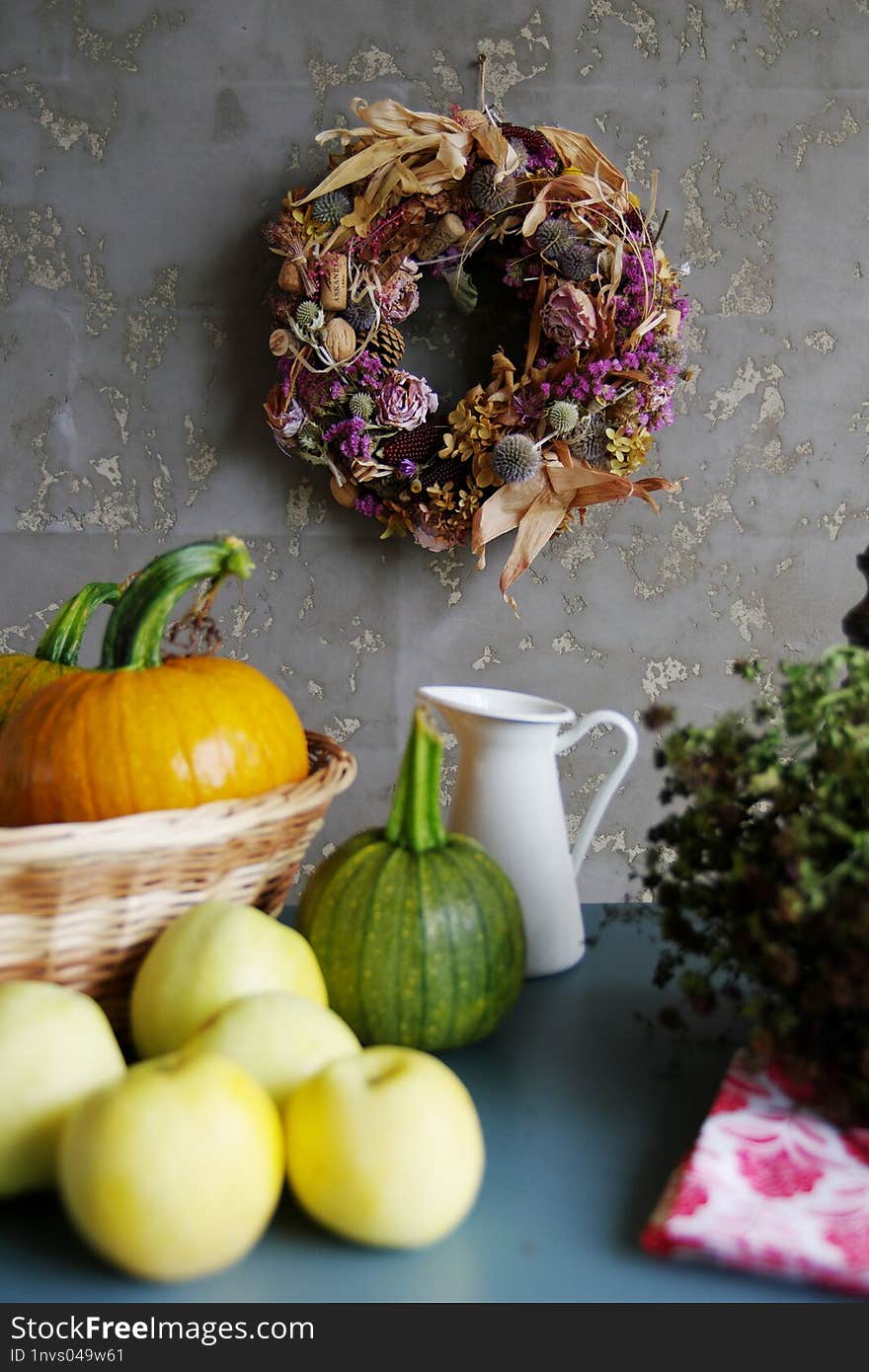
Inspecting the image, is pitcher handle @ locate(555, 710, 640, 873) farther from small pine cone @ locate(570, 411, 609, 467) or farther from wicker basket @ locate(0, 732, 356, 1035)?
small pine cone @ locate(570, 411, 609, 467)

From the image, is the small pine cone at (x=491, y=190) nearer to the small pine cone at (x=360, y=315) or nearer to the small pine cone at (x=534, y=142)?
the small pine cone at (x=534, y=142)

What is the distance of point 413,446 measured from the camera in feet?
6.19

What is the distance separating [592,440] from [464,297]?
1.10 ft

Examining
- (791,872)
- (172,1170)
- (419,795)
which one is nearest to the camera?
(172,1170)

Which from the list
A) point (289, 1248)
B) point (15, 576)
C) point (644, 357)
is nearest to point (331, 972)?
point (289, 1248)

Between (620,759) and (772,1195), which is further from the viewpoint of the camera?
(620,759)

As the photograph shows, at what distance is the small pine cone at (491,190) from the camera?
1819 mm

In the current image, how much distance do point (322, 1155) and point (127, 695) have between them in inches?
13.3

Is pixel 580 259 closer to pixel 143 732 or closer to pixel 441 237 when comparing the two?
pixel 441 237

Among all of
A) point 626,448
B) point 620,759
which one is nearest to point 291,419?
point 626,448

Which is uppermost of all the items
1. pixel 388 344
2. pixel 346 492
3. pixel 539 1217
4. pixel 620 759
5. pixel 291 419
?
pixel 388 344

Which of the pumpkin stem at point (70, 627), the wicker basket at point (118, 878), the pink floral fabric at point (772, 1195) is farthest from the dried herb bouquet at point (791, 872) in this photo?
the pumpkin stem at point (70, 627)

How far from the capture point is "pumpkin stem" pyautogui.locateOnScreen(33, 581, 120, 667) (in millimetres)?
823
